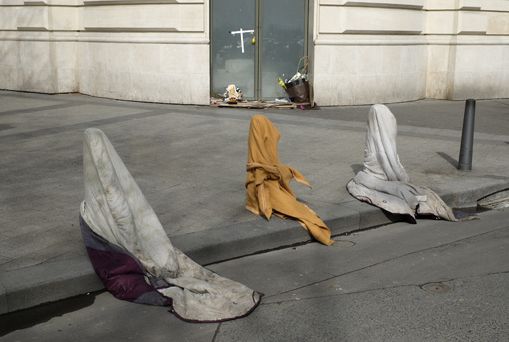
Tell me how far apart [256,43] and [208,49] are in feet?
4.05

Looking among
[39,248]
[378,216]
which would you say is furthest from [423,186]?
[39,248]

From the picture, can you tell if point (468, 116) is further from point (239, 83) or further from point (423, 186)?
point (239, 83)

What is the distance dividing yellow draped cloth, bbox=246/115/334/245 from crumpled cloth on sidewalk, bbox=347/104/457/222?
0.94 meters

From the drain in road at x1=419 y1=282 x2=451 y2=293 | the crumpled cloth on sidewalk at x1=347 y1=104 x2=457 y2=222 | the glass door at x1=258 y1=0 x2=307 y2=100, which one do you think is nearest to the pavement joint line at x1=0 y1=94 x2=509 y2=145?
the glass door at x1=258 y1=0 x2=307 y2=100

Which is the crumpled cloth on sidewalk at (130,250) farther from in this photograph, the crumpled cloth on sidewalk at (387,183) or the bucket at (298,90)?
the bucket at (298,90)

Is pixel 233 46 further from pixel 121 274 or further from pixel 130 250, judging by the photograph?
pixel 121 274

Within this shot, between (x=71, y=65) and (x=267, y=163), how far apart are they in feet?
35.9

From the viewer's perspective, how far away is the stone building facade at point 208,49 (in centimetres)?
1434

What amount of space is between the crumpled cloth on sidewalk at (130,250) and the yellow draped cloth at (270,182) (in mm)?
1439

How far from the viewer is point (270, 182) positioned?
645cm

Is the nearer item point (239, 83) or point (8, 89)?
point (239, 83)

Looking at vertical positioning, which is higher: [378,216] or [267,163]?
[267,163]

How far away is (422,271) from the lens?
5438 mm

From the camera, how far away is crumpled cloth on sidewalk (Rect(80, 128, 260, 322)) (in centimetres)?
474
